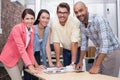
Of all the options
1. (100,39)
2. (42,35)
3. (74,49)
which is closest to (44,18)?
(42,35)

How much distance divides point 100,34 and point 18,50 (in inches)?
34.1

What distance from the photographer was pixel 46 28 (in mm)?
2768

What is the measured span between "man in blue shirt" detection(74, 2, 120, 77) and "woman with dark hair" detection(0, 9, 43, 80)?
1.81 ft

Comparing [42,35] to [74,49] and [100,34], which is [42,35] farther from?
[100,34]

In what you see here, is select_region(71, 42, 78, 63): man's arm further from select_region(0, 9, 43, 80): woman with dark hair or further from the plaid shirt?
select_region(0, 9, 43, 80): woman with dark hair

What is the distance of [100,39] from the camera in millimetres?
2248

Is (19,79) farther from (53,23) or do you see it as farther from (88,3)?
(88,3)

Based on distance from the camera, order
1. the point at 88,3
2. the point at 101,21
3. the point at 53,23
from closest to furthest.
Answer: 1. the point at 101,21
2. the point at 53,23
3. the point at 88,3

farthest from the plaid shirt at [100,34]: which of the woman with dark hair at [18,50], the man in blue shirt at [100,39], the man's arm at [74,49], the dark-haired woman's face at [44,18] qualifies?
the woman with dark hair at [18,50]

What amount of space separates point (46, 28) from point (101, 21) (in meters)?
0.82

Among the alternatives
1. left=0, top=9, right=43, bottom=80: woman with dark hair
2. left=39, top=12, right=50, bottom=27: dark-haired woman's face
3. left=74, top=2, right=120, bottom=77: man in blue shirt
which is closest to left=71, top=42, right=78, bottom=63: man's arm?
left=74, top=2, right=120, bottom=77: man in blue shirt

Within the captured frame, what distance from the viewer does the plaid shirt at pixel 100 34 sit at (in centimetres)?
215

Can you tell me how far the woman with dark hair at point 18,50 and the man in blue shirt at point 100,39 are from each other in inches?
Result: 21.7

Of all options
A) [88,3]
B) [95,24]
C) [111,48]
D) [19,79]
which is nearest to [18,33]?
[19,79]
